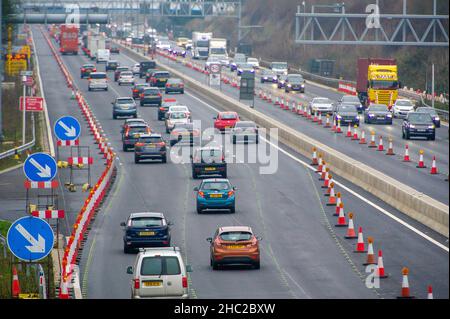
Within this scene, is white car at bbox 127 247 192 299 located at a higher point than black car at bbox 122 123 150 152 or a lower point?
higher

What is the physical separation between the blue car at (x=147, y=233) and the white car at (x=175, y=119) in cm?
3678

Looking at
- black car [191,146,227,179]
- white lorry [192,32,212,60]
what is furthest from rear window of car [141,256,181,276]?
white lorry [192,32,212,60]

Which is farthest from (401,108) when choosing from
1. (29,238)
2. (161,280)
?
(29,238)

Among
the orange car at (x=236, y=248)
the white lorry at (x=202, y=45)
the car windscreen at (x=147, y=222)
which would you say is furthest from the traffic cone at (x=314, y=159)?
the white lorry at (x=202, y=45)

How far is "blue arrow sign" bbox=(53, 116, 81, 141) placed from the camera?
126 ft

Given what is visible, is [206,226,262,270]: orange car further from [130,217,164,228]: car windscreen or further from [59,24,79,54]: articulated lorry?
[59,24,79,54]: articulated lorry

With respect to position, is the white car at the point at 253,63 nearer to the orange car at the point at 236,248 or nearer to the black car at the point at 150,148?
the black car at the point at 150,148

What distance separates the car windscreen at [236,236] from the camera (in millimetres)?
30094

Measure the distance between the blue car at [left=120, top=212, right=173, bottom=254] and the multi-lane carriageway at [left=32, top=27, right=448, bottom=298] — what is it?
528 mm

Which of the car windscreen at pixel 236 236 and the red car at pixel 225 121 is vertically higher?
the car windscreen at pixel 236 236

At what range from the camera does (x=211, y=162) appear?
1951 inches

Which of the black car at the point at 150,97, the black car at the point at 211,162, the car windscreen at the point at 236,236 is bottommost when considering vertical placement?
the black car at the point at 150,97

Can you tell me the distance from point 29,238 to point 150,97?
222ft

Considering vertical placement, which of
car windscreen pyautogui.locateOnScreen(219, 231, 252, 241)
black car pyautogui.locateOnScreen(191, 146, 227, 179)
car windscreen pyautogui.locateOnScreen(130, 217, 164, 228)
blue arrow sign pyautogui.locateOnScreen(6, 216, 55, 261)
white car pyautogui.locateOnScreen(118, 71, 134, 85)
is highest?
blue arrow sign pyautogui.locateOnScreen(6, 216, 55, 261)
